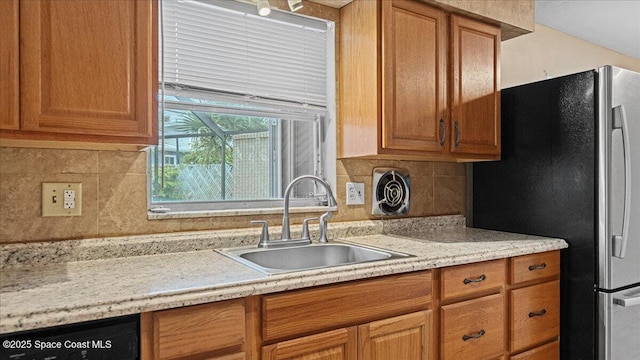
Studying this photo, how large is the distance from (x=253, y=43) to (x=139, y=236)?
3.27ft

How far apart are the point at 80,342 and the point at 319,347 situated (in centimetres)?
68

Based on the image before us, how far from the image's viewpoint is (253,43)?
79.9 inches

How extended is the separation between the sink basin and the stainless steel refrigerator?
98cm

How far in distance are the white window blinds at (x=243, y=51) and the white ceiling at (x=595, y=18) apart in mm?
1788

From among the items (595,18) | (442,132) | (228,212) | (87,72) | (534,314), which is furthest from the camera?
(595,18)

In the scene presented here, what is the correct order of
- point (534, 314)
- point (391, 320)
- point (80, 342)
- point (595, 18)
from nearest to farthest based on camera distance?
point (80, 342)
point (391, 320)
point (534, 314)
point (595, 18)

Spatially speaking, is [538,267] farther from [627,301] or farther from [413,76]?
[413,76]

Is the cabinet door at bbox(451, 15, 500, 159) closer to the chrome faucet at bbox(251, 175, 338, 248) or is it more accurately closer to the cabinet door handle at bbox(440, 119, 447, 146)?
the cabinet door handle at bbox(440, 119, 447, 146)

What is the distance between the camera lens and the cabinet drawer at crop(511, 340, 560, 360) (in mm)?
1974

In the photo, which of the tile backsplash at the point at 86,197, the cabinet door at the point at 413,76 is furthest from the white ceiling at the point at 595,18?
the tile backsplash at the point at 86,197

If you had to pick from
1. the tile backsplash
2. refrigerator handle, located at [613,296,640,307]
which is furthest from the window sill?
refrigerator handle, located at [613,296,640,307]

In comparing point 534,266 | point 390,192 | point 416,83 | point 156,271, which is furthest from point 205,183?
point 534,266

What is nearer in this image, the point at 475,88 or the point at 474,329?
the point at 474,329

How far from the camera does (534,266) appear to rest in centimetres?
201
